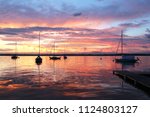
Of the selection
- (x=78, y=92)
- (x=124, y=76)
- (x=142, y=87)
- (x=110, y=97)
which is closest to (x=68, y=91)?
(x=78, y=92)

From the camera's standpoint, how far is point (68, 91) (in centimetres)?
3150

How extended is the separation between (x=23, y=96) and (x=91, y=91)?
7.61m

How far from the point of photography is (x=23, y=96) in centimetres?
2812

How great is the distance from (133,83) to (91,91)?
860cm

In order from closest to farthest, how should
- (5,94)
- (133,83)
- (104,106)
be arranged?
1. (104,106)
2. (5,94)
3. (133,83)

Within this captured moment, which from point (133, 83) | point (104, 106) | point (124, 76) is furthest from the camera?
point (124, 76)

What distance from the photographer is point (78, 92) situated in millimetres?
30656

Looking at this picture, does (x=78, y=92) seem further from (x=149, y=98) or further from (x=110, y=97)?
(x=149, y=98)

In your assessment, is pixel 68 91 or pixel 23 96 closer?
pixel 23 96

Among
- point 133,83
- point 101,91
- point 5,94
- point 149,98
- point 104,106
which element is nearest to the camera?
point 104,106

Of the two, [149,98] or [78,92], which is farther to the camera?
[78,92]

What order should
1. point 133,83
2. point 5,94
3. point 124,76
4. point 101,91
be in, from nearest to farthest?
point 5,94
point 101,91
point 133,83
point 124,76

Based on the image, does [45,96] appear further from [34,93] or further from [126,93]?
[126,93]

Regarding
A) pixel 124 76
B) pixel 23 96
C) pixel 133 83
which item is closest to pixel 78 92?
pixel 23 96
